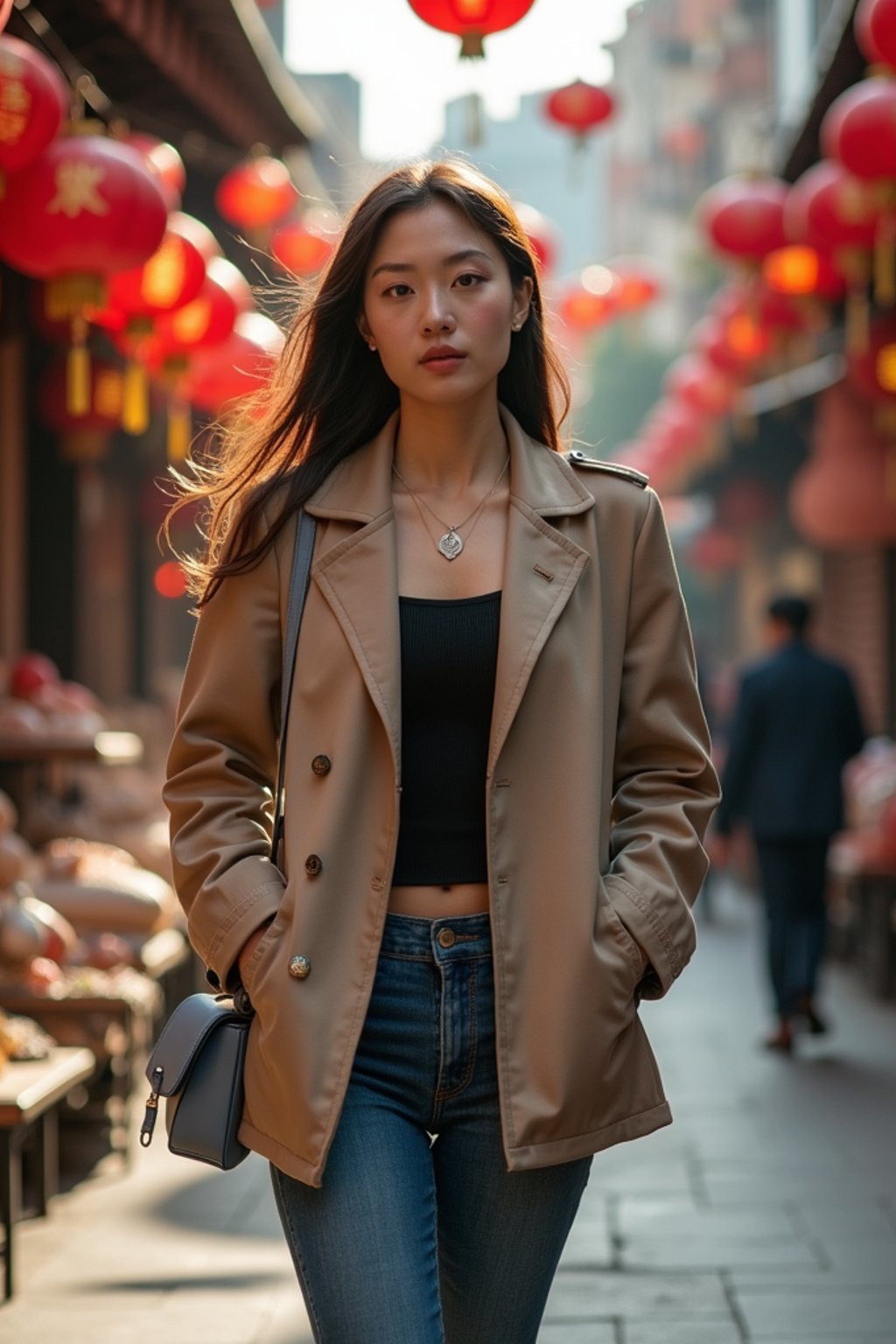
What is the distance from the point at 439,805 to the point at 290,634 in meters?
0.31

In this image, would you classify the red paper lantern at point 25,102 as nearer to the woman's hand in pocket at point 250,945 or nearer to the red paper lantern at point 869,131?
the red paper lantern at point 869,131

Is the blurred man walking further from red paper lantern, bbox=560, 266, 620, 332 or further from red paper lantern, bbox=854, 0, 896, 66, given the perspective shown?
red paper lantern, bbox=560, 266, 620, 332

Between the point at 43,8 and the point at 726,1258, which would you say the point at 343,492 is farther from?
the point at 43,8

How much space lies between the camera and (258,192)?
37.3ft

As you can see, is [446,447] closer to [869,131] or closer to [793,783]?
[869,131]

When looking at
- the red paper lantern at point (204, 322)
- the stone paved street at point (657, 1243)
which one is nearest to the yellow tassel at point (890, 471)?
the stone paved street at point (657, 1243)

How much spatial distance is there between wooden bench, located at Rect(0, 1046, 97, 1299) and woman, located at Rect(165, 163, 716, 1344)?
8.87 ft

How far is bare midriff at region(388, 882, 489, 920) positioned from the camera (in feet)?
9.09

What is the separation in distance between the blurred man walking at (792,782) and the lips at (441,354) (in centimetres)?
647

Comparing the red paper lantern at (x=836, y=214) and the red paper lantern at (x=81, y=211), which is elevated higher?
the red paper lantern at (x=836, y=214)

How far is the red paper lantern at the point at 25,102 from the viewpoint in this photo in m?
5.82

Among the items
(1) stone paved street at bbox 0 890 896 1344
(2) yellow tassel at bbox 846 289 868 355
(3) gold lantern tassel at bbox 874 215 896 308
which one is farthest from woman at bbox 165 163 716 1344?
(2) yellow tassel at bbox 846 289 868 355

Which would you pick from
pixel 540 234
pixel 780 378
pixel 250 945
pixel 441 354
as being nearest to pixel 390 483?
pixel 441 354

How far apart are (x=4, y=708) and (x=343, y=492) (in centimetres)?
577
